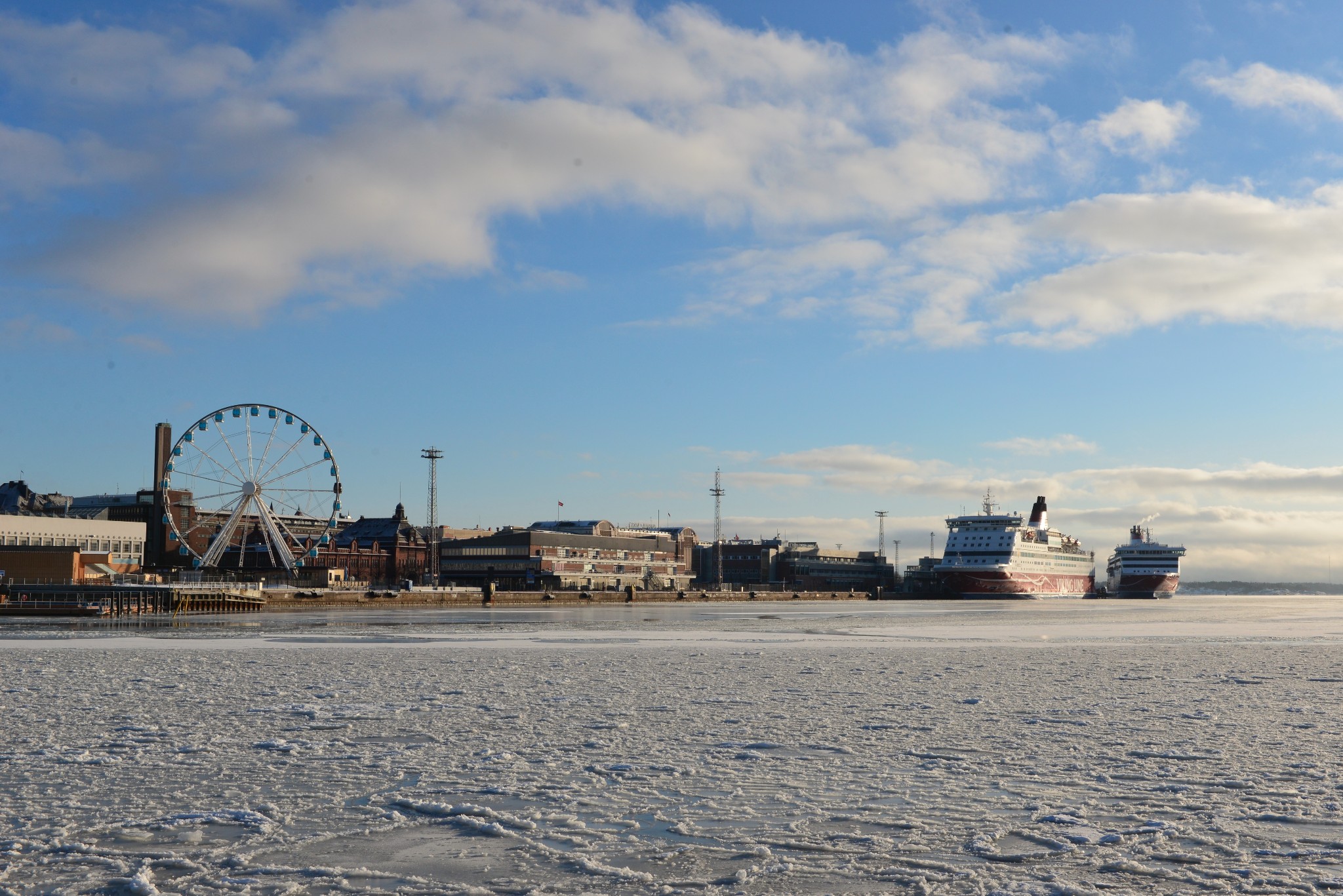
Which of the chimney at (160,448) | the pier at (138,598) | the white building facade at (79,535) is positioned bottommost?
the pier at (138,598)

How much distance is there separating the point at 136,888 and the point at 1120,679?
2073cm

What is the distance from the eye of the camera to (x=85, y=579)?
89688 millimetres

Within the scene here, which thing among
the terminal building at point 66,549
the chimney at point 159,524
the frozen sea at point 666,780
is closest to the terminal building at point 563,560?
the chimney at point 159,524

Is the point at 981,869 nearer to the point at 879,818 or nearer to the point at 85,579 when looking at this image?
the point at 879,818

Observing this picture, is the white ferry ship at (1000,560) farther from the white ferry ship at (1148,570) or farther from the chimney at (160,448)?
the chimney at (160,448)

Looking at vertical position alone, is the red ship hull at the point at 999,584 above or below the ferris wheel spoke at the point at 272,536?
below

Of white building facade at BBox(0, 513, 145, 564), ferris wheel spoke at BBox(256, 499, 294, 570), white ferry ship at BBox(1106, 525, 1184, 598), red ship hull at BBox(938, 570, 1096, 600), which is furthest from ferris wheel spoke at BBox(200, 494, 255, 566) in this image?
white ferry ship at BBox(1106, 525, 1184, 598)

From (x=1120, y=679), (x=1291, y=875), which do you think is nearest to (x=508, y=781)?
(x=1291, y=875)

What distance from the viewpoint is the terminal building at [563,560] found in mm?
153500

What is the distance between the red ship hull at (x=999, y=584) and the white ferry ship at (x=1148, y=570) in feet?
77.8

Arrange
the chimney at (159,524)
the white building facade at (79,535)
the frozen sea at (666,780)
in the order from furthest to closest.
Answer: the chimney at (159,524)
the white building facade at (79,535)
the frozen sea at (666,780)

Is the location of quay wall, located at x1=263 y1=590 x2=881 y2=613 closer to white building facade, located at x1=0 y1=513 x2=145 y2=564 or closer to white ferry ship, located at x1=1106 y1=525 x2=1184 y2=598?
white building facade, located at x1=0 y1=513 x2=145 y2=564

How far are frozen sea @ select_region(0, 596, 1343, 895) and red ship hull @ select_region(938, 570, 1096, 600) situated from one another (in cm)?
13048

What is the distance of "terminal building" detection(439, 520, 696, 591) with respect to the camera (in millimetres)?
153500
